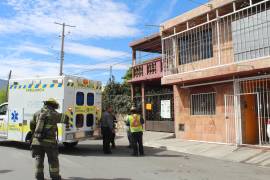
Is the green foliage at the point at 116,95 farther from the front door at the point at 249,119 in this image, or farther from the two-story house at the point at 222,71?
the front door at the point at 249,119

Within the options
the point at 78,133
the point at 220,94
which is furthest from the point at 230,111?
the point at 78,133

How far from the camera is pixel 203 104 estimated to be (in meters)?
15.0

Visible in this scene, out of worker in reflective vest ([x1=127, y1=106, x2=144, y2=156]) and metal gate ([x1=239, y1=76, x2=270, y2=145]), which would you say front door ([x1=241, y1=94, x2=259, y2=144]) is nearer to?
metal gate ([x1=239, y1=76, x2=270, y2=145])

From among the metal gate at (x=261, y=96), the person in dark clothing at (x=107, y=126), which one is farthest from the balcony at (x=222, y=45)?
the person in dark clothing at (x=107, y=126)

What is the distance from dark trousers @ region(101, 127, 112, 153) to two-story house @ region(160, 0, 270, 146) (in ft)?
13.7

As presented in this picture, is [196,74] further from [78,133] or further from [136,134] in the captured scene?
[78,133]

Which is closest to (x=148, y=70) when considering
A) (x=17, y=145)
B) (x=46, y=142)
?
(x=17, y=145)

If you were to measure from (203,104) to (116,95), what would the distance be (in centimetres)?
1176

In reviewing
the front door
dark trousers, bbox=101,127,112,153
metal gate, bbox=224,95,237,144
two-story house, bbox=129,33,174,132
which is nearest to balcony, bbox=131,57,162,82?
two-story house, bbox=129,33,174,132

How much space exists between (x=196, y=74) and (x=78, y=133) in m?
5.18

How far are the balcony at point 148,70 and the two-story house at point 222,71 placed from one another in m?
3.36

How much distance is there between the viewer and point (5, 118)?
44.2ft

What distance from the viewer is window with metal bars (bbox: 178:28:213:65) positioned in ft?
48.4

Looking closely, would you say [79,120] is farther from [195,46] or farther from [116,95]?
[116,95]
